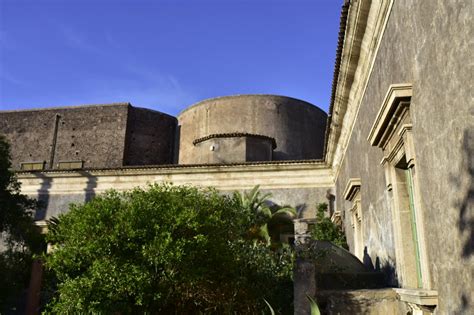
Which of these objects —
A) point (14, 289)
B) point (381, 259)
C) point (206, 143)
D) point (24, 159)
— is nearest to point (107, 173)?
point (206, 143)

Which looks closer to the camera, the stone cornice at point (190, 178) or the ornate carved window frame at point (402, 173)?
the ornate carved window frame at point (402, 173)

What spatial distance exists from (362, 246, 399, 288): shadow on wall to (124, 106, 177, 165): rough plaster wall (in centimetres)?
2069

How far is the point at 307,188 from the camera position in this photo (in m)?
17.9

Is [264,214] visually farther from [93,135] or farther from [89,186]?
[93,135]

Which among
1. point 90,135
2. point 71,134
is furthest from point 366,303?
point 71,134

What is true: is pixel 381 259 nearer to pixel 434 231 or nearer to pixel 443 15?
pixel 434 231

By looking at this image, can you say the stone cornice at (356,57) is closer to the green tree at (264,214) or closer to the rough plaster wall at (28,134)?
the green tree at (264,214)

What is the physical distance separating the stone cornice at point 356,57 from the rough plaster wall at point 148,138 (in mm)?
17705

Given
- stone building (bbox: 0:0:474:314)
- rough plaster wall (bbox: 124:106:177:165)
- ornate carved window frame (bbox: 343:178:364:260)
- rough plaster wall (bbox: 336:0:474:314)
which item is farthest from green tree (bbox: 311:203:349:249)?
rough plaster wall (bbox: 124:106:177:165)

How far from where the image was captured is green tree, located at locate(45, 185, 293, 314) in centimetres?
719

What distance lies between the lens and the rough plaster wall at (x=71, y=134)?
89.3ft

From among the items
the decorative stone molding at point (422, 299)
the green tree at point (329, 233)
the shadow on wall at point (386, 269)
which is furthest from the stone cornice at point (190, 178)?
Answer: the decorative stone molding at point (422, 299)

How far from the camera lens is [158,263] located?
24.3ft

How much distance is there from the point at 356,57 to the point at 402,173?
314 centimetres
